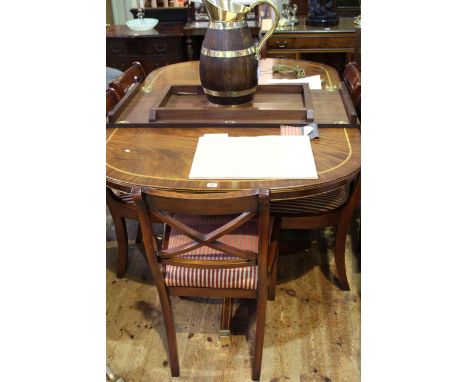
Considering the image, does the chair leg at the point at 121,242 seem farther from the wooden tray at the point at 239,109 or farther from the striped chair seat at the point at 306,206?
the striped chair seat at the point at 306,206

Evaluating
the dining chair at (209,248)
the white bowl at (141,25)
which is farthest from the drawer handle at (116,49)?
the dining chair at (209,248)

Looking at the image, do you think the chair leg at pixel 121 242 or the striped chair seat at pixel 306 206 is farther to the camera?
the chair leg at pixel 121 242

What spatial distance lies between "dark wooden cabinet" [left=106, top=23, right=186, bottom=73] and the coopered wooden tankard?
2.04 metres

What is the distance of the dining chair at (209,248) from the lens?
1.11 m

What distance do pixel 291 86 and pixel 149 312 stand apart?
1.10m

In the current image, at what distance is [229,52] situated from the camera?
1.64m

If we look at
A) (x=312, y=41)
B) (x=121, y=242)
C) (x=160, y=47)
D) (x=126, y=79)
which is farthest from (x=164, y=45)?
(x=121, y=242)

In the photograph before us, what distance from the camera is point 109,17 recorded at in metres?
4.28

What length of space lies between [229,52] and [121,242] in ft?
2.84

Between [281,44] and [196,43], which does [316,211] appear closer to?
[281,44]

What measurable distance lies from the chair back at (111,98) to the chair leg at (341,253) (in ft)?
3.37

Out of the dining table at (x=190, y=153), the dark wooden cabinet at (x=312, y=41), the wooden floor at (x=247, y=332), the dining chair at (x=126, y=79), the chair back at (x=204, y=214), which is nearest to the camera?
the chair back at (x=204, y=214)
